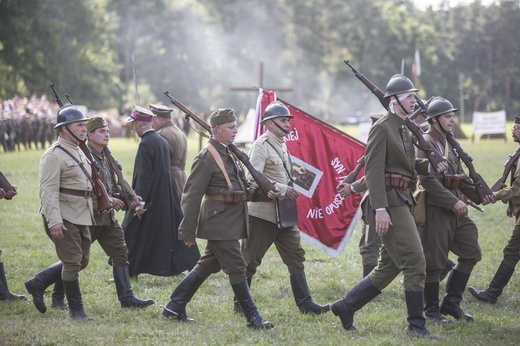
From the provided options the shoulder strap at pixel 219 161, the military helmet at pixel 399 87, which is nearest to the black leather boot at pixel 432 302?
the military helmet at pixel 399 87

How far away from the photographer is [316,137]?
1048 centimetres

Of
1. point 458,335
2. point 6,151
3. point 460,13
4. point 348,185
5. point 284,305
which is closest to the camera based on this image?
point 458,335

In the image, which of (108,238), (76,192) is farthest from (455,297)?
(76,192)

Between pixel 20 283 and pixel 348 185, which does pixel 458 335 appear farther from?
pixel 20 283

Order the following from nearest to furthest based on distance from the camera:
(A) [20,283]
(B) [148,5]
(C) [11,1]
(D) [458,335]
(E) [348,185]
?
(D) [458,335] → (E) [348,185] → (A) [20,283] → (C) [11,1] → (B) [148,5]

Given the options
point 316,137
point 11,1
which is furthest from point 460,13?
point 316,137

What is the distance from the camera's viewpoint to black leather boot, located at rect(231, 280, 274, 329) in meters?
7.84

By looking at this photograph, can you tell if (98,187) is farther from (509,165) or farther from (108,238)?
(509,165)

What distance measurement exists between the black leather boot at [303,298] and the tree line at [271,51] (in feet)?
193

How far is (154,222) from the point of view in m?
10.5

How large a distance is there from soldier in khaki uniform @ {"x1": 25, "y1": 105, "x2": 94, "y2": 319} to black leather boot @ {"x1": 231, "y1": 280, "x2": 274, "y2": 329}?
164 cm

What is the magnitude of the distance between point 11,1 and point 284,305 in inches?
2245

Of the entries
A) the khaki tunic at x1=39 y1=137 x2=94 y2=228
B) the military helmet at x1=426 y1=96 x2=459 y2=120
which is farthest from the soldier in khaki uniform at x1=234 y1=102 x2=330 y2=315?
the khaki tunic at x1=39 y1=137 x2=94 y2=228

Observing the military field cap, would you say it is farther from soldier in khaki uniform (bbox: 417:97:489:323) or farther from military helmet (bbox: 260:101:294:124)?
soldier in khaki uniform (bbox: 417:97:489:323)
